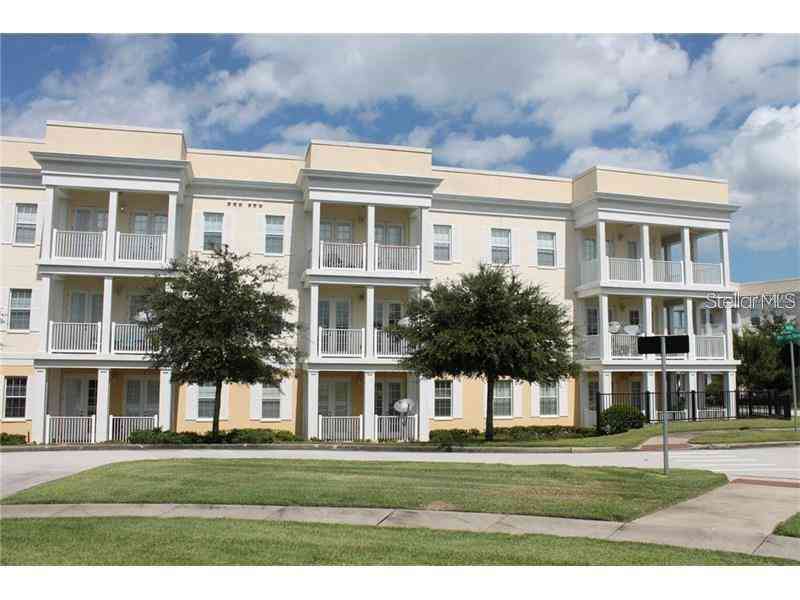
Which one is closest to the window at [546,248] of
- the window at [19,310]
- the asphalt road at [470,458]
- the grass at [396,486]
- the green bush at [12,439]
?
the asphalt road at [470,458]

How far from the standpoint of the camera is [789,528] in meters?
9.15

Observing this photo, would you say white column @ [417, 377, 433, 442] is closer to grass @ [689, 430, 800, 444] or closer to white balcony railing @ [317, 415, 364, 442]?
white balcony railing @ [317, 415, 364, 442]

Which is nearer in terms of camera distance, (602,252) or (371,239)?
(371,239)

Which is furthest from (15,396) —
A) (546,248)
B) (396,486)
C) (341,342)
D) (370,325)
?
(546,248)

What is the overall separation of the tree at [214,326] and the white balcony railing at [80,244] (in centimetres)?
499

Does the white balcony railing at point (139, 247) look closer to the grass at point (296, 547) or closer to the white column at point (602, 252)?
the white column at point (602, 252)

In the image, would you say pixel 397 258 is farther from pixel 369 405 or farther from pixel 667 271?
pixel 667 271

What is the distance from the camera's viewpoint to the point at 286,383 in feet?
93.8

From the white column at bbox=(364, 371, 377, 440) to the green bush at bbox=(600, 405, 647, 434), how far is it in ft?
27.7

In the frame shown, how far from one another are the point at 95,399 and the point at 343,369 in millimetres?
9416

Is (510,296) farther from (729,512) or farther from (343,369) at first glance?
(729,512)

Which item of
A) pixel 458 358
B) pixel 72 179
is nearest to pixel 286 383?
pixel 458 358

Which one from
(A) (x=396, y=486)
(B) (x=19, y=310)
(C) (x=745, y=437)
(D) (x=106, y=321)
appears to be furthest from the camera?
(B) (x=19, y=310)

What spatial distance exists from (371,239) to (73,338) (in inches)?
438
